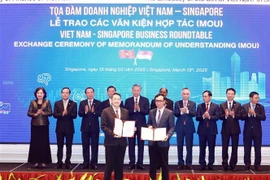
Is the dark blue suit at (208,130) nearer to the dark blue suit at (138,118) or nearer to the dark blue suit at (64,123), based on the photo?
the dark blue suit at (138,118)

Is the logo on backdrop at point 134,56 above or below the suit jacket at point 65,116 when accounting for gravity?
above

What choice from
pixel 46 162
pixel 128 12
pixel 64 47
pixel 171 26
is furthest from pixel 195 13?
pixel 46 162

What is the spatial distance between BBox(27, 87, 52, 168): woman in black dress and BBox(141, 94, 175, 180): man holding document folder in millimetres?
1866

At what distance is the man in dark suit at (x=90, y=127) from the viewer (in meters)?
7.66

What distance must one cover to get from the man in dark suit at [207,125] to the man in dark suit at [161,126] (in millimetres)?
1341

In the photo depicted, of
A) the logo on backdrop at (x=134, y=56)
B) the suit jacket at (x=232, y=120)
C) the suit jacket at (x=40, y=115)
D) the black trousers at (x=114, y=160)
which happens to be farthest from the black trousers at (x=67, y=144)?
the suit jacket at (x=232, y=120)

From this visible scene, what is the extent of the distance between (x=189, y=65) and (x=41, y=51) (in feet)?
7.99

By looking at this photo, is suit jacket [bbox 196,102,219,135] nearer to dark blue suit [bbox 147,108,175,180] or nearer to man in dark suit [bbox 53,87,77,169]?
dark blue suit [bbox 147,108,175,180]

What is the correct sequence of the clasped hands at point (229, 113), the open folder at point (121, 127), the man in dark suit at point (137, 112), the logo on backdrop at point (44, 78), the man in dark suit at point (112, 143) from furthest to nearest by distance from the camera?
the logo on backdrop at point (44, 78), the man in dark suit at point (137, 112), the clasped hands at point (229, 113), the man in dark suit at point (112, 143), the open folder at point (121, 127)

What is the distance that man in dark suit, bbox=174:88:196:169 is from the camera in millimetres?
7707

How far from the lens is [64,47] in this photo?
8.47 metres

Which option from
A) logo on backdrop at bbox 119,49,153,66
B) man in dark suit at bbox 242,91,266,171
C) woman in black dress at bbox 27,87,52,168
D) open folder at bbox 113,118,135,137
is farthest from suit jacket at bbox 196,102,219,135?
woman in black dress at bbox 27,87,52,168

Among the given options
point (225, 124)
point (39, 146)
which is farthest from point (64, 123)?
point (225, 124)

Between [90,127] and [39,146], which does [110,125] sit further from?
[39,146]
